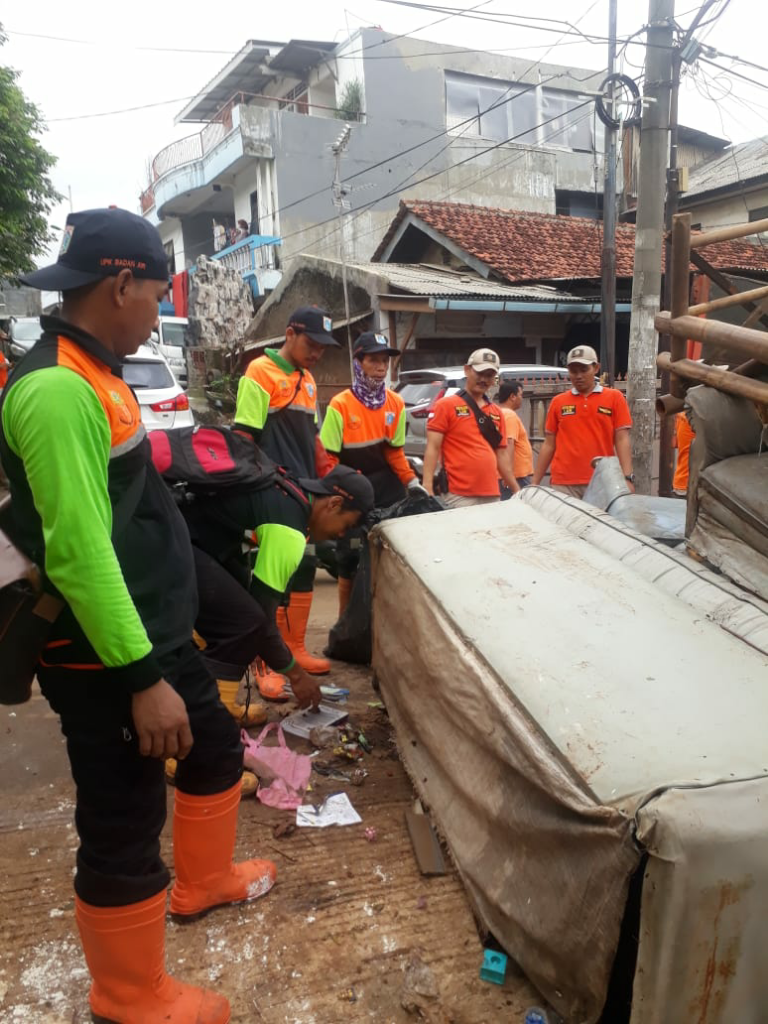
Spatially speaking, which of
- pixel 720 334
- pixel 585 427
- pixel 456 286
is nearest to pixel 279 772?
pixel 720 334

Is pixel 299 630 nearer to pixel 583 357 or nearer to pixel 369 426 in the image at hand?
pixel 369 426

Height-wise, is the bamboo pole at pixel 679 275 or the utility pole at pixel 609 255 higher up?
the utility pole at pixel 609 255

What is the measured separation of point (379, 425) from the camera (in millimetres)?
4547

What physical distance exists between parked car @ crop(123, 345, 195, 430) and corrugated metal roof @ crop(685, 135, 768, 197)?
1469cm

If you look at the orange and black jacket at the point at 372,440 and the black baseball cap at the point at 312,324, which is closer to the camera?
the black baseball cap at the point at 312,324

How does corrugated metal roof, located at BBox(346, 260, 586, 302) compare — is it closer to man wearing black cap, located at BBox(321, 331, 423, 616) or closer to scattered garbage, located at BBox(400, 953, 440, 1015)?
man wearing black cap, located at BBox(321, 331, 423, 616)

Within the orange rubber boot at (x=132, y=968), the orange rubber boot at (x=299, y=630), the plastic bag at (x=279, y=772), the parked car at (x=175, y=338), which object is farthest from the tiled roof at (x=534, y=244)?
the orange rubber boot at (x=132, y=968)

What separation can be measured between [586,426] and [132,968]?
4228 mm

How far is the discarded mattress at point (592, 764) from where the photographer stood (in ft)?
4.63

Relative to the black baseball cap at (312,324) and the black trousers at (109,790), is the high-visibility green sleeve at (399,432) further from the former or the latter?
the black trousers at (109,790)

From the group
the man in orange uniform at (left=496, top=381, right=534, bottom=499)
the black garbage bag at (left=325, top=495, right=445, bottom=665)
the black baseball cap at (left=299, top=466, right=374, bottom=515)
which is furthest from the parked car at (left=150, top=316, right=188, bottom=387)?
the black baseball cap at (left=299, top=466, right=374, bottom=515)

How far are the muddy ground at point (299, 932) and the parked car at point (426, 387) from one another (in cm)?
708

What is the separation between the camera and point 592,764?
1.59m

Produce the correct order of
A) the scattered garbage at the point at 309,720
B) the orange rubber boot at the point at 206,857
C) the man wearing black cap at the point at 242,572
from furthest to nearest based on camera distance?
the scattered garbage at the point at 309,720 < the man wearing black cap at the point at 242,572 < the orange rubber boot at the point at 206,857
